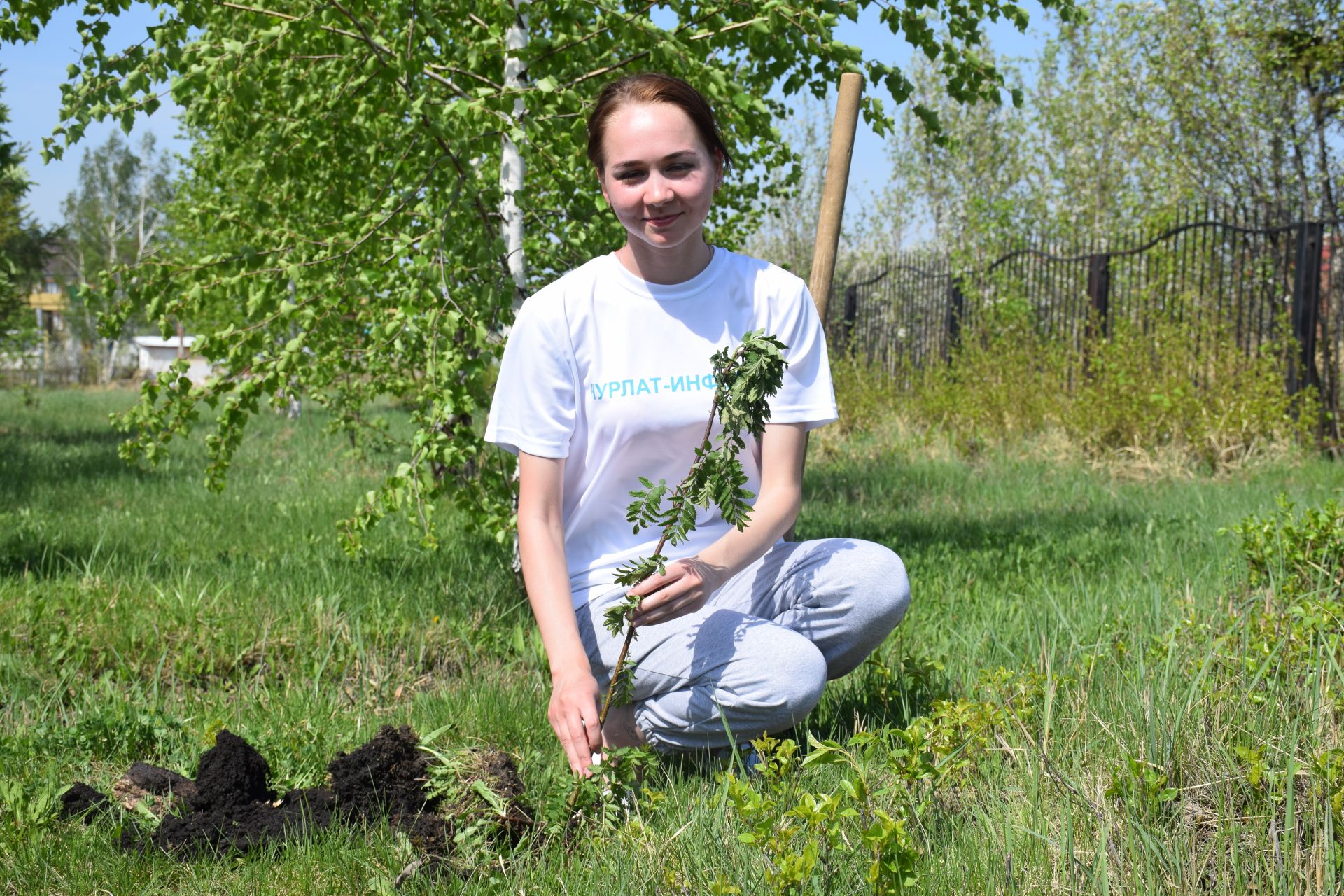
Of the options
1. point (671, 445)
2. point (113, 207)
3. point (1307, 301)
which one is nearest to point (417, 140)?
point (671, 445)

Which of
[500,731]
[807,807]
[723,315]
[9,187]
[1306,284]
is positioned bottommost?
[500,731]

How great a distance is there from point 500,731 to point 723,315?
1210 millimetres

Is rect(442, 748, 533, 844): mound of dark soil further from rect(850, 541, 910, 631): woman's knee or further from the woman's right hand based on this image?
rect(850, 541, 910, 631): woman's knee

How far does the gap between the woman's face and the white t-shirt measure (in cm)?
21

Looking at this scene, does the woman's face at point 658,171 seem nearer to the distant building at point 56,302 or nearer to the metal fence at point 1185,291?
the metal fence at point 1185,291

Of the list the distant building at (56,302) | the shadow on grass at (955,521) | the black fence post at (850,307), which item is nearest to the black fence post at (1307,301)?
the shadow on grass at (955,521)

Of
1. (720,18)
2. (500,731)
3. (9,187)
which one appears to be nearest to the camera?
(500,731)

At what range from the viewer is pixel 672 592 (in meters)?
2.13

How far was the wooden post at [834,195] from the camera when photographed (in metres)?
3.28

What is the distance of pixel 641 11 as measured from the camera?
142 inches

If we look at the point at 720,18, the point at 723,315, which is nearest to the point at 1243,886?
the point at 723,315

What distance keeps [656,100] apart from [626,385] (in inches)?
25.5

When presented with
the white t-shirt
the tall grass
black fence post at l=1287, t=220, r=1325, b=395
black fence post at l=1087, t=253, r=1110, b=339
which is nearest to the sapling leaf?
the white t-shirt

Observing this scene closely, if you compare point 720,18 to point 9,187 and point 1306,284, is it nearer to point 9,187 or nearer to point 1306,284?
point 1306,284
